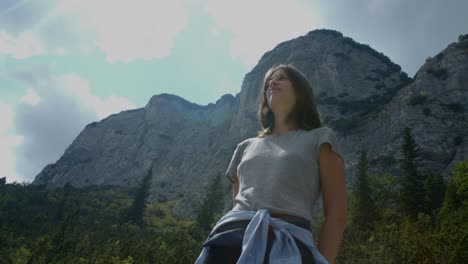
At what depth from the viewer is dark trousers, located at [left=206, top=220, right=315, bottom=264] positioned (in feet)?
5.77

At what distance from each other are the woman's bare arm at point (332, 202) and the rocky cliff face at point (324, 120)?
45552 millimetres

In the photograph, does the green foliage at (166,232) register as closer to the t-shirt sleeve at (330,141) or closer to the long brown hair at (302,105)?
the long brown hair at (302,105)

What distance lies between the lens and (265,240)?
1.72 m

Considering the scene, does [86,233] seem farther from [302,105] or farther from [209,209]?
[302,105]

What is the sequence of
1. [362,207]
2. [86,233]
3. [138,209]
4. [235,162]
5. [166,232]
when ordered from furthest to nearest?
[138,209], [166,232], [362,207], [86,233], [235,162]

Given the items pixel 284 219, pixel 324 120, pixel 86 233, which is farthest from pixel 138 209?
pixel 284 219

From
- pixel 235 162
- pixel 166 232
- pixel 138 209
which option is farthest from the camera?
pixel 138 209

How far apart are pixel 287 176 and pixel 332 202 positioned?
0.98 ft

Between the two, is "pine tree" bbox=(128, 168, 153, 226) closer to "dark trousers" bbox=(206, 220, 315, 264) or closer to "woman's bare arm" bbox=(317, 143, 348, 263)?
"dark trousers" bbox=(206, 220, 315, 264)

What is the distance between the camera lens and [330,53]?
86312 millimetres

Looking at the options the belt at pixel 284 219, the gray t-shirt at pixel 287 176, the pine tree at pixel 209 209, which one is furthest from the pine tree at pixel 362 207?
the belt at pixel 284 219

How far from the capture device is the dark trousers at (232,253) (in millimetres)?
1760

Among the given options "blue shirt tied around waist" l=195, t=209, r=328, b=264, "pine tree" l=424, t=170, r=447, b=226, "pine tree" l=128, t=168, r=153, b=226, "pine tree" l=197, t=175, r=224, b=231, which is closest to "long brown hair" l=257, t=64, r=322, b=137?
"blue shirt tied around waist" l=195, t=209, r=328, b=264

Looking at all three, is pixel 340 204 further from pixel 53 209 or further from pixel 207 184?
pixel 207 184
